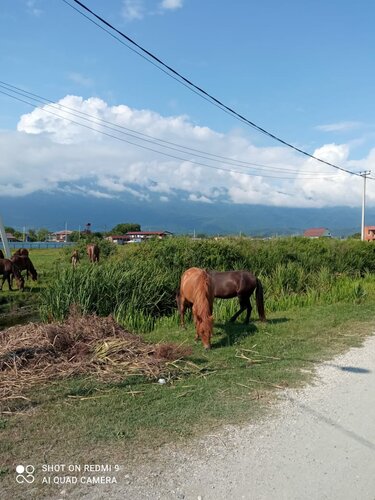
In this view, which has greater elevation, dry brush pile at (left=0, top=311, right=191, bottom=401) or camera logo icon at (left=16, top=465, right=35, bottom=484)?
dry brush pile at (left=0, top=311, right=191, bottom=401)

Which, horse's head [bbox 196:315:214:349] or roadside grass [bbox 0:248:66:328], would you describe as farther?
roadside grass [bbox 0:248:66:328]

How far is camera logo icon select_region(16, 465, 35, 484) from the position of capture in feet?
11.6

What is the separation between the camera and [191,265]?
50.4 ft

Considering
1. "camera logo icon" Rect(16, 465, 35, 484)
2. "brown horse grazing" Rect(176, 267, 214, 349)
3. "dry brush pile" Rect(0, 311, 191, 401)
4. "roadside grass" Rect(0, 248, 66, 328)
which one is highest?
"brown horse grazing" Rect(176, 267, 214, 349)

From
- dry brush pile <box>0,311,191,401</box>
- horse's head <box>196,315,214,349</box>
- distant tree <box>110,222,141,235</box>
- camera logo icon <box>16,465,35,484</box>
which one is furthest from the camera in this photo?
distant tree <box>110,222,141,235</box>

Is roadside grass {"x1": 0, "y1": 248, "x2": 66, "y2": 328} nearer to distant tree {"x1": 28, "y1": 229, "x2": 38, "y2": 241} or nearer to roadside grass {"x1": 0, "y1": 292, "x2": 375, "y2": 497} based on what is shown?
roadside grass {"x1": 0, "y1": 292, "x2": 375, "y2": 497}

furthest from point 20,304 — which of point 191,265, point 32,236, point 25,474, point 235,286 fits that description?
point 32,236

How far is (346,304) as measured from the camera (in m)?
12.6

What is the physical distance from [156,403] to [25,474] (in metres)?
1.76

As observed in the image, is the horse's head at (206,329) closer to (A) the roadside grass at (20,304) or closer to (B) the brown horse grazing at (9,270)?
(A) the roadside grass at (20,304)

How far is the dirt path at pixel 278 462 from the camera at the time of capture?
3410mm

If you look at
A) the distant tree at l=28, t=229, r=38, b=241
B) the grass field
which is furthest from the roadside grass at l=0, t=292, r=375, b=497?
the distant tree at l=28, t=229, r=38, b=241

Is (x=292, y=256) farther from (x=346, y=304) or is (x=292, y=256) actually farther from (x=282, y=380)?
(x=282, y=380)

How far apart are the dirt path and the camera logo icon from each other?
1.43ft
